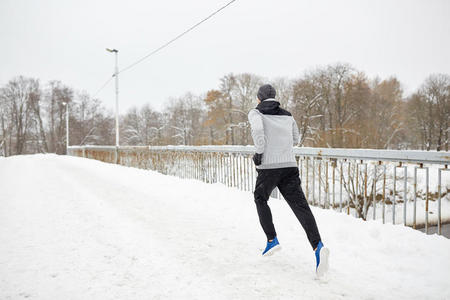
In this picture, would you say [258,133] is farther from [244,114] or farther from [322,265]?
[244,114]

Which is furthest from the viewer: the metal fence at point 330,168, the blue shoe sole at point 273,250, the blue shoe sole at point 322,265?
the metal fence at point 330,168

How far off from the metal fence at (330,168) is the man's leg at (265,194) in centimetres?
181

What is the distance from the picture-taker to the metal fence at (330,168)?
387 cm

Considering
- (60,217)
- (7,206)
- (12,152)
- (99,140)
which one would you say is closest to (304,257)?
(60,217)

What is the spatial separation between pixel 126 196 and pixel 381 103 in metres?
40.8

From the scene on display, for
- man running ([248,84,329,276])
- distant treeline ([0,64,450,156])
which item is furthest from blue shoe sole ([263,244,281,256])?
distant treeline ([0,64,450,156])

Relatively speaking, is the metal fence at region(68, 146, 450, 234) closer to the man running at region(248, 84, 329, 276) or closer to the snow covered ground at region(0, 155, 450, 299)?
the snow covered ground at region(0, 155, 450, 299)

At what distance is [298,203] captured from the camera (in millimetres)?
3014

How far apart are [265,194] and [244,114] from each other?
110ft

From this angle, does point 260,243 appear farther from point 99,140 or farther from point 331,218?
point 99,140

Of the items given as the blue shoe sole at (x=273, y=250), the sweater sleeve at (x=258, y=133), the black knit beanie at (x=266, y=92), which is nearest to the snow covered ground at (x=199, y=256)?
the blue shoe sole at (x=273, y=250)

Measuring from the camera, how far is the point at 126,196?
6789mm

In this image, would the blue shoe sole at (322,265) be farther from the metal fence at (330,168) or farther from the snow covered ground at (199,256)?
the metal fence at (330,168)

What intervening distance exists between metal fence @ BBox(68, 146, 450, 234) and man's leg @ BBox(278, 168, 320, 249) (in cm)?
159
